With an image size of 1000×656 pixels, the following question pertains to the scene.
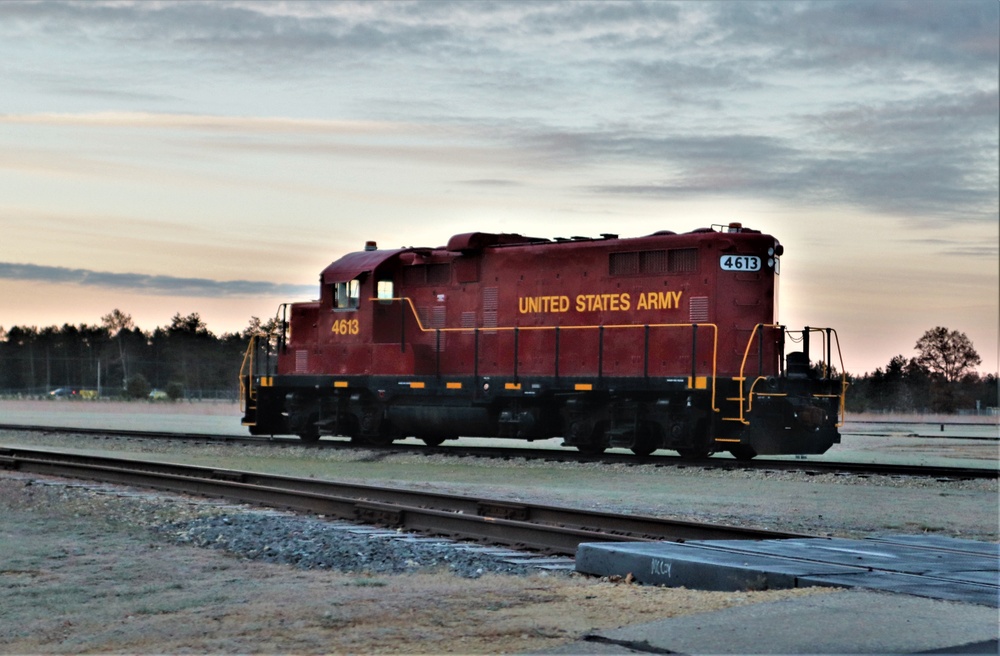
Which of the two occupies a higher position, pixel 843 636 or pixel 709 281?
pixel 709 281

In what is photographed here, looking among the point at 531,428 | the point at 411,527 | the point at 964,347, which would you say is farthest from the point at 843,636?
the point at 964,347

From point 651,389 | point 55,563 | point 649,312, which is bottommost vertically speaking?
point 55,563

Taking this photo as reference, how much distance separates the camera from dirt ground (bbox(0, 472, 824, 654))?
638 centimetres

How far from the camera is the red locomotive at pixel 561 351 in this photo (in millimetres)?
19828

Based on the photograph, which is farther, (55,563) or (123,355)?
(123,355)

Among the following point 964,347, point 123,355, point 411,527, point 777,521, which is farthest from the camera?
point 123,355

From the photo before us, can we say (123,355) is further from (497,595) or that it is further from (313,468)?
(497,595)

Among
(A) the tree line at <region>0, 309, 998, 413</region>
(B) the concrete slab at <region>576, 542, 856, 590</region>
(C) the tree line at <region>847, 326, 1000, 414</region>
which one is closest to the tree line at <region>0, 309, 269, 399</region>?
(A) the tree line at <region>0, 309, 998, 413</region>

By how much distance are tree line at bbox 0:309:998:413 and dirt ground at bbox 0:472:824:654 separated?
56.8 meters

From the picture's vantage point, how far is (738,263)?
65.8ft

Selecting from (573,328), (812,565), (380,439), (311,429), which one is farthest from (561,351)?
(812,565)

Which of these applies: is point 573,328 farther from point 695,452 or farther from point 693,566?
point 693,566

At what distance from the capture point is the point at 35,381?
11006 cm

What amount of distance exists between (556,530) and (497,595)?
2.51 metres
